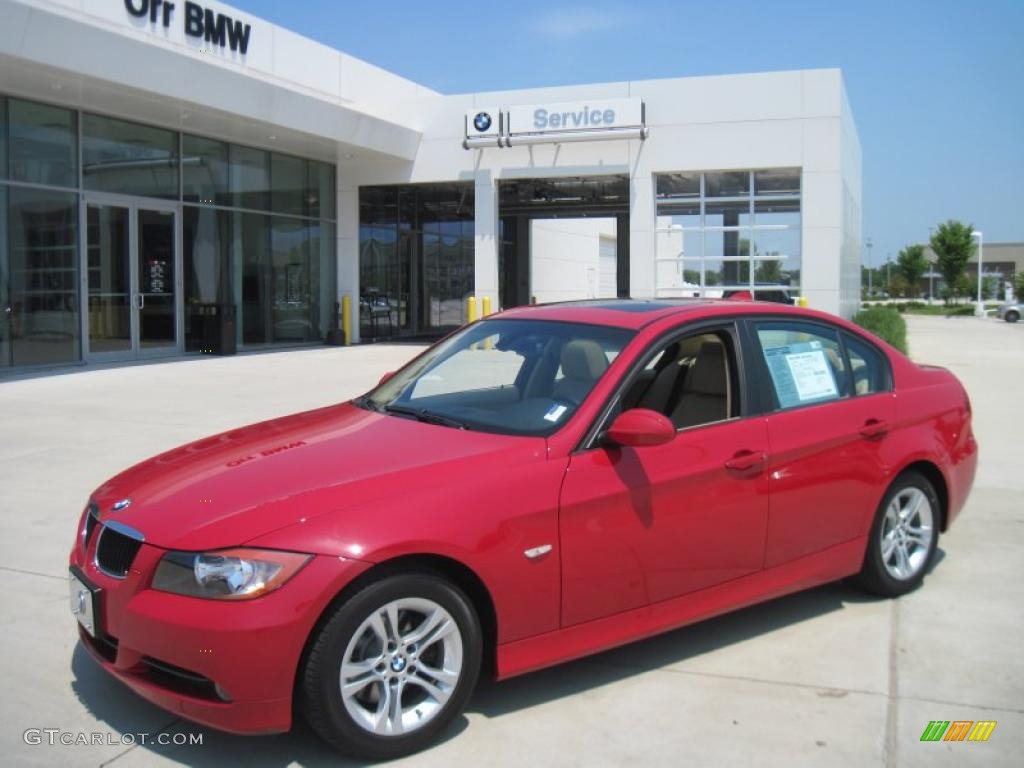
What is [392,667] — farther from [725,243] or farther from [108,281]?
[725,243]

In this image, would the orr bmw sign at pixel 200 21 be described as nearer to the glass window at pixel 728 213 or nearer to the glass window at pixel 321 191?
the glass window at pixel 321 191

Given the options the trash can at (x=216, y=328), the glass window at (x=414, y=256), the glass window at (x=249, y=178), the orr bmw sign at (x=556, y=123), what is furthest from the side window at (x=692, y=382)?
the glass window at (x=414, y=256)

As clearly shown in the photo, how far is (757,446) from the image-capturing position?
4199 millimetres

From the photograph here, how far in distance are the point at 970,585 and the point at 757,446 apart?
6.27ft

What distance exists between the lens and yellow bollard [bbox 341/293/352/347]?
23.6 m

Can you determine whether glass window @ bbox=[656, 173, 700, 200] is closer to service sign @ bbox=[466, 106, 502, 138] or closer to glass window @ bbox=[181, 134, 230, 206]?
service sign @ bbox=[466, 106, 502, 138]

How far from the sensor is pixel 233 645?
9.83 ft

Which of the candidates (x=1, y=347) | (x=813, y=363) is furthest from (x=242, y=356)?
(x=813, y=363)

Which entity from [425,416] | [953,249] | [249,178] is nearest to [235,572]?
[425,416]

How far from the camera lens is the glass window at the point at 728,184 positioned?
21.4 m

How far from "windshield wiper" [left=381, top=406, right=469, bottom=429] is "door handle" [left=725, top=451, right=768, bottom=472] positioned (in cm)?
116

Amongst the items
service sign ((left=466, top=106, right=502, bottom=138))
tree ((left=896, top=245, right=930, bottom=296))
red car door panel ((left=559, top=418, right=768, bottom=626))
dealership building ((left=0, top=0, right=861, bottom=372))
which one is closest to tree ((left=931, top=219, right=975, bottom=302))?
tree ((left=896, top=245, right=930, bottom=296))

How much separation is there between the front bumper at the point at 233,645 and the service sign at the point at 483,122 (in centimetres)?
1970

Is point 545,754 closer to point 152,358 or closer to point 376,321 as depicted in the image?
point 152,358
